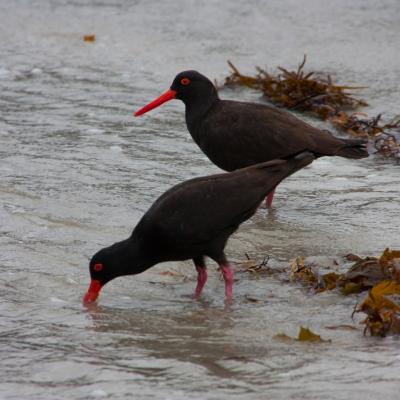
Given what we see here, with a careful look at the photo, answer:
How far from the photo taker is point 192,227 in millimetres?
5578

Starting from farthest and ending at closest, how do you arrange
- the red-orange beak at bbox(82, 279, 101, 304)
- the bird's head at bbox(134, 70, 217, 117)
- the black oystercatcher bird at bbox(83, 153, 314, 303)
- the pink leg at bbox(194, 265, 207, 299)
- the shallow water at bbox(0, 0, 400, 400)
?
the bird's head at bbox(134, 70, 217, 117), the pink leg at bbox(194, 265, 207, 299), the black oystercatcher bird at bbox(83, 153, 314, 303), the red-orange beak at bbox(82, 279, 101, 304), the shallow water at bbox(0, 0, 400, 400)

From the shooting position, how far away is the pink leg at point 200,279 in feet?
18.5

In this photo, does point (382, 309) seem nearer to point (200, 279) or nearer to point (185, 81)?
point (200, 279)

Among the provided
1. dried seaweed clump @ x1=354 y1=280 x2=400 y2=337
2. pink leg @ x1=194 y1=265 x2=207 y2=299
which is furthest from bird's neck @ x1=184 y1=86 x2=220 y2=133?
dried seaweed clump @ x1=354 y1=280 x2=400 y2=337

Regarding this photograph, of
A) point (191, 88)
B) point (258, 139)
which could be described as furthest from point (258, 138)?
point (191, 88)

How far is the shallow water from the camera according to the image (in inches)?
168

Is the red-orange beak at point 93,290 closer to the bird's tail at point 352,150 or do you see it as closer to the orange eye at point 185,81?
the bird's tail at point 352,150

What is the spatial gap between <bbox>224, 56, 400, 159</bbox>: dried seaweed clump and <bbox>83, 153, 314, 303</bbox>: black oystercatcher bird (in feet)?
9.96


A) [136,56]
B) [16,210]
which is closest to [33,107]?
[136,56]

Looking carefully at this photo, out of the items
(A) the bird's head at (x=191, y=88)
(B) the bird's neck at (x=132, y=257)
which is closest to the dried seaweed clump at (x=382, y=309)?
(B) the bird's neck at (x=132, y=257)

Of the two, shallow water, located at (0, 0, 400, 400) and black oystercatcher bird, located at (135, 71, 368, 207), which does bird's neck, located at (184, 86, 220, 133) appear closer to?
black oystercatcher bird, located at (135, 71, 368, 207)

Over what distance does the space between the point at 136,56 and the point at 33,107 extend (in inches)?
80.4

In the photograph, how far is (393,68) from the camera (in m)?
10.4

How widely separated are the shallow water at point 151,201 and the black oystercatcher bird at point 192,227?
191 millimetres
